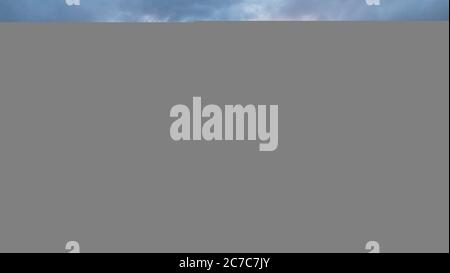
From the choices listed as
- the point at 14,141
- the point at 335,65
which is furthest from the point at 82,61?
the point at 335,65

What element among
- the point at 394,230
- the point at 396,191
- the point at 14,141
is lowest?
the point at 394,230

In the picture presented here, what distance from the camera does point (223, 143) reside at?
12.1 ft

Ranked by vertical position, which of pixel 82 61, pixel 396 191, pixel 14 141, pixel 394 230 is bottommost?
pixel 394 230

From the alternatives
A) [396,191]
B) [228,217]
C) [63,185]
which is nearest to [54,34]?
[63,185]

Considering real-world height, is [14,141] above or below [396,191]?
above

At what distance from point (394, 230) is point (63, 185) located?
241 cm

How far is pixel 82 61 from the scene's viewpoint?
147 inches

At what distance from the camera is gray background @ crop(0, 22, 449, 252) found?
3715 millimetres

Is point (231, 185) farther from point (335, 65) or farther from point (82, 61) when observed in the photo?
point (82, 61)

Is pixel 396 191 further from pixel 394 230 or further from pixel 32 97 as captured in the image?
pixel 32 97

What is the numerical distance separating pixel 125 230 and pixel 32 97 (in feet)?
3.90

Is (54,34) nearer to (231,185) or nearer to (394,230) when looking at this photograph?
(231,185)

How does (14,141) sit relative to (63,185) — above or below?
above

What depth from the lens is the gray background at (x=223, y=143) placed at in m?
3.71
